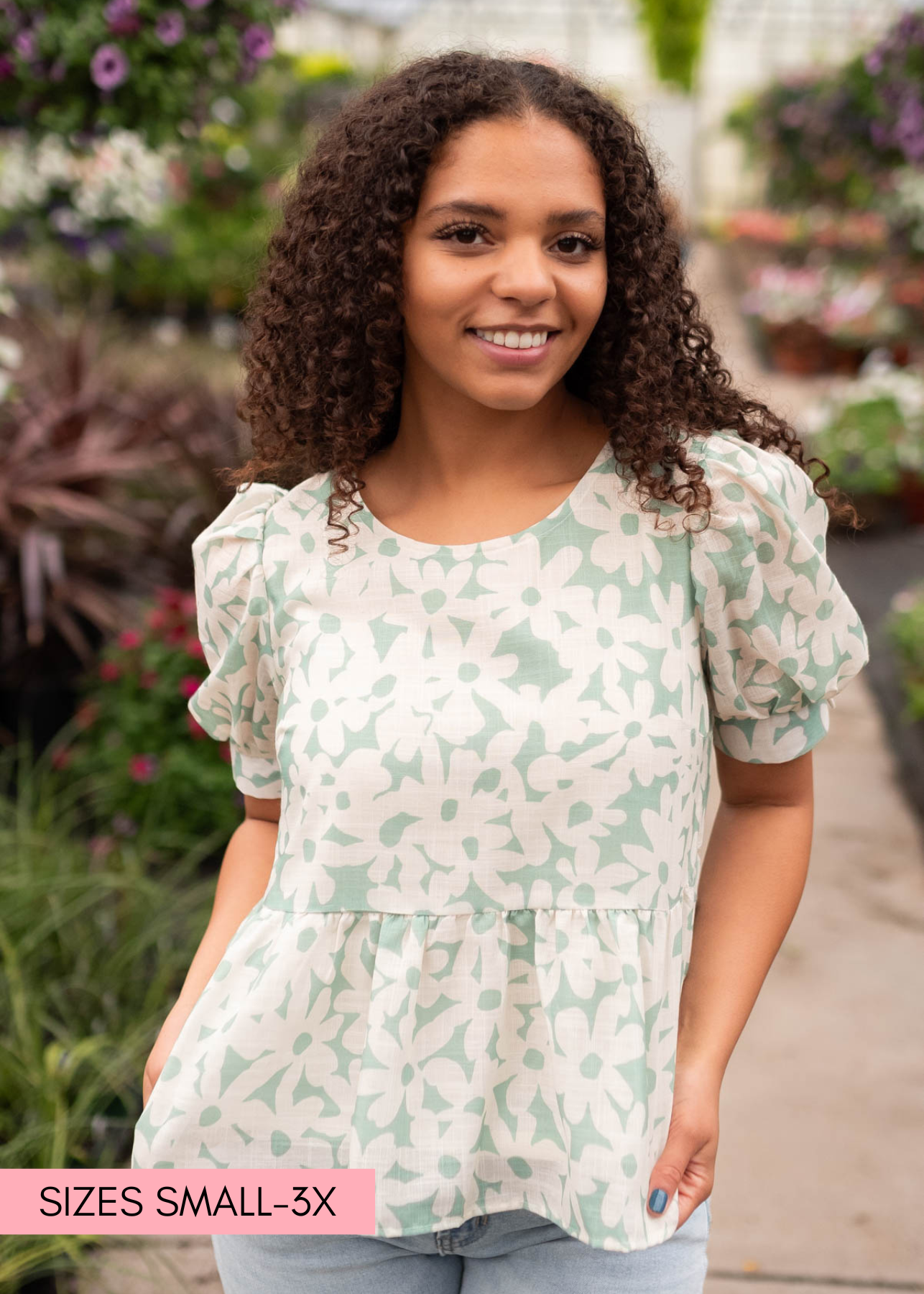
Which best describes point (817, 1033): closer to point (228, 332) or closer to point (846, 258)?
point (228, 332)

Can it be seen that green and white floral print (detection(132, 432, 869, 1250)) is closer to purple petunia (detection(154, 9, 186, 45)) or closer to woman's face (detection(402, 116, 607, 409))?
woman's face (detection(402, 116, 607, 409))

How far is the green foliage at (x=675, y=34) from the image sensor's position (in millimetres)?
20219

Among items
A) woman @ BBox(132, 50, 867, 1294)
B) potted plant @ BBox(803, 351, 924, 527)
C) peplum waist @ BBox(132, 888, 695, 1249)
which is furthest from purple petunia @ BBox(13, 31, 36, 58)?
potted plant @ BBox(803, 351, 924, 527)

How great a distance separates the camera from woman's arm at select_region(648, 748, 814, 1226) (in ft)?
4.35

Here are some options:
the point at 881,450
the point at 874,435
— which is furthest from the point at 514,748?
the point at 874,435

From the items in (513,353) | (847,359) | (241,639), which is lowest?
(847,359)

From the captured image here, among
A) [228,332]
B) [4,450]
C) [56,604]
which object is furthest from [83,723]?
[228,332]

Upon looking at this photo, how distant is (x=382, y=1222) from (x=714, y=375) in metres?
0.96

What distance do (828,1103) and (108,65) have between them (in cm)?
288

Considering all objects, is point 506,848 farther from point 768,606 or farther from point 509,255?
point 509,255

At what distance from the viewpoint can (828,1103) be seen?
298 centimetres

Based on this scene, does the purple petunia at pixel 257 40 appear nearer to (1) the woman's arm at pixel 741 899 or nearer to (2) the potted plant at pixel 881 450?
(1) the woman's arm at pixel 741 899

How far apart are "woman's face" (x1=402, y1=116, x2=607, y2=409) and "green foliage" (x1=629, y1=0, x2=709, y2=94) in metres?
21.1

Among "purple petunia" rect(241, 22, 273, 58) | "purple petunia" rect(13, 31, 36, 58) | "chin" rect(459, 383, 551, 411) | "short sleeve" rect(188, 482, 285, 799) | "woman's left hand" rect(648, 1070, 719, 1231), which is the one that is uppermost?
"purple petunia" rect(241, 22, 273, 58)
